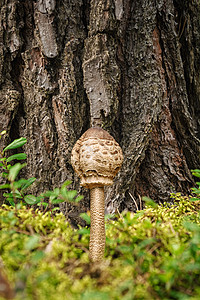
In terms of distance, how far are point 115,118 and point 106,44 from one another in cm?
87

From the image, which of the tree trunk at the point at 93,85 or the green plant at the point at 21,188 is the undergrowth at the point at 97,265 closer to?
the green plant at the point at 21,188

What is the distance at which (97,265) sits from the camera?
139 cm

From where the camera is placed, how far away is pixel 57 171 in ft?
9.81

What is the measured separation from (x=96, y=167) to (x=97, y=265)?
0.64 meters

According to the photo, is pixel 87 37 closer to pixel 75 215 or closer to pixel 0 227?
pixel 75 215

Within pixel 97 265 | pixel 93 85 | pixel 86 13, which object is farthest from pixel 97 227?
pixel 86 13

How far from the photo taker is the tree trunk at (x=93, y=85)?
2896 millimetres

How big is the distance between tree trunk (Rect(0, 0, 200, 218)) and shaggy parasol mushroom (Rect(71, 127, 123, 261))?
101 centimetres

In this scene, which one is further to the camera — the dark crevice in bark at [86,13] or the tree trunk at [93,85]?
the dark crevice in bark at [86,13]

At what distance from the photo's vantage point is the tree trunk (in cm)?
290

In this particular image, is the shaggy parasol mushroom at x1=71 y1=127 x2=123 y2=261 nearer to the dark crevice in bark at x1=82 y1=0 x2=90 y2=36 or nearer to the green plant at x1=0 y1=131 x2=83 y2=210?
the green plant at x1=0 y1=131 x2=83 y2=210

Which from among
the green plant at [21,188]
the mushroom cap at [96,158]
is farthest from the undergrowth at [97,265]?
the mushroom cap at [96,158]

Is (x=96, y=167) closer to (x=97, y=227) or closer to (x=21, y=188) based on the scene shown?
(x=97, y=227)

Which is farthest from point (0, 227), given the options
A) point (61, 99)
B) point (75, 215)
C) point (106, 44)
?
point (106, 44)
